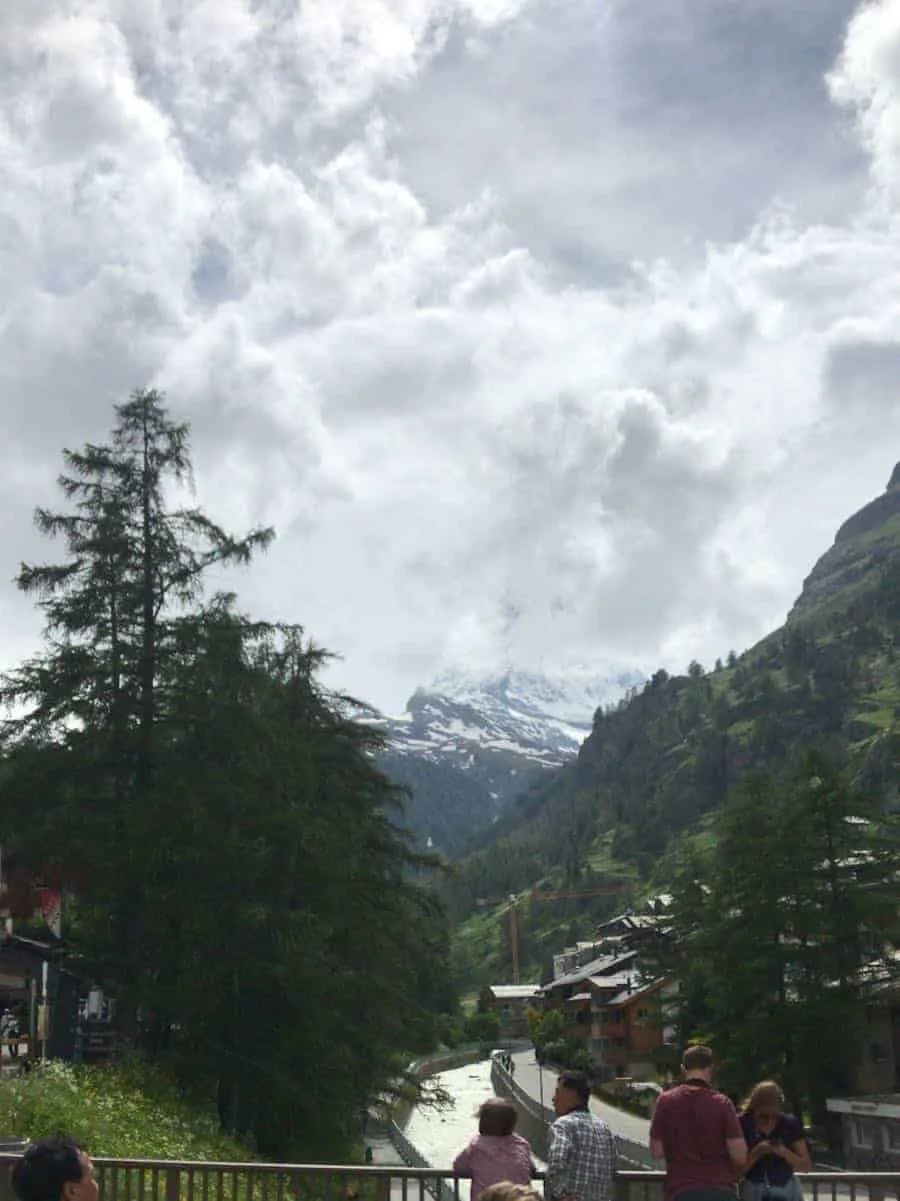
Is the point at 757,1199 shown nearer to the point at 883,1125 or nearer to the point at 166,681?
the point at 166,681

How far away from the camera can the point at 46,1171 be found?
630 cm

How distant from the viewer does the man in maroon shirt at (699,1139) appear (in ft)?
32.6

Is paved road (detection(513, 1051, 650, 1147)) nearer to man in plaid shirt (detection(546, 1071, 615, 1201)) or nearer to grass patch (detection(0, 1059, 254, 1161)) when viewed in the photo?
grass patch (detection(0, 1059, 254, 1161))

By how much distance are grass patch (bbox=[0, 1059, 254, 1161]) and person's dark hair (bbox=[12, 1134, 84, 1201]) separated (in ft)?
40.3

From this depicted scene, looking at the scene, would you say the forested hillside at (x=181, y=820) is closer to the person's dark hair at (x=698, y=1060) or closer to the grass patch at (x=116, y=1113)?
the grass patch at (x=116, y=1113)

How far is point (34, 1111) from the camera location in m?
19.7

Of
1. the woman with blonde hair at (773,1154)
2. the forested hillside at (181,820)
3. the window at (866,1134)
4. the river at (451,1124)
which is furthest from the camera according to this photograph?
the river at (451,1124)

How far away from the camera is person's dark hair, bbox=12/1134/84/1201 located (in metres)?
6.29

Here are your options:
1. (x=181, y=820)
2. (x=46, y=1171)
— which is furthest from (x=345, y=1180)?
(x=181, y=820)

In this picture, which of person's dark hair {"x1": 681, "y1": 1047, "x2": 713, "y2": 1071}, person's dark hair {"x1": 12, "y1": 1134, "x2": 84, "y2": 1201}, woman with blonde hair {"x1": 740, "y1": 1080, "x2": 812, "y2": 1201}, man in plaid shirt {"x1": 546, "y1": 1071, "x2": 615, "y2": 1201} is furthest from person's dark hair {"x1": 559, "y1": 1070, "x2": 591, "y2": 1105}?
person's dark hair {"x1": 12, "y1": 1134, "x2": 84, "y2": 1201}

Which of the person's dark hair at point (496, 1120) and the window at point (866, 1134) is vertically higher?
the person's dark hair at point (496, 1120)

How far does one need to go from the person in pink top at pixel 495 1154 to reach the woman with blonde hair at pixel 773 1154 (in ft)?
5.80

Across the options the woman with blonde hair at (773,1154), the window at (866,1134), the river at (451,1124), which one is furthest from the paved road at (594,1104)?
the woman with blonde hair at (773,1154)

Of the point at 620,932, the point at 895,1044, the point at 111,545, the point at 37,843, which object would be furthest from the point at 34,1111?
the point at 620,932
